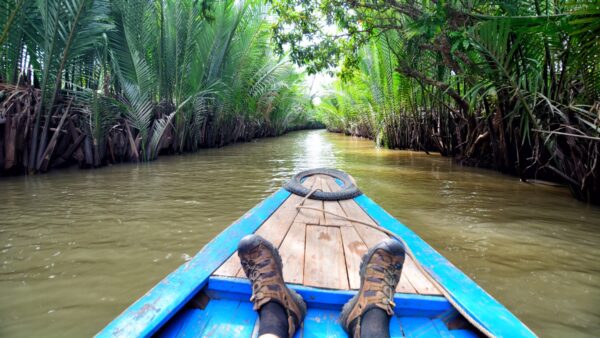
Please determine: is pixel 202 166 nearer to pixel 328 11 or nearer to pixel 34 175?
pixel 34 175

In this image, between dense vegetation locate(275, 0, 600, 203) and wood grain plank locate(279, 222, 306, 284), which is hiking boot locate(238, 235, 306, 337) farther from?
dense vegetation locate(275, 0, 600, 203)

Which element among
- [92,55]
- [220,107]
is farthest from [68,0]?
[220,107]

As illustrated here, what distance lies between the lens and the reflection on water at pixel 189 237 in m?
1.93

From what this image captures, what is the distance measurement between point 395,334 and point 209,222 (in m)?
2.56

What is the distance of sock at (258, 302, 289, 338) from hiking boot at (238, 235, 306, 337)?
0.02m

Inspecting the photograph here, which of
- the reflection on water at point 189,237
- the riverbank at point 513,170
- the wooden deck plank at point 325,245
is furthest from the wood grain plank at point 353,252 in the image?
the riverbank at point 513,170

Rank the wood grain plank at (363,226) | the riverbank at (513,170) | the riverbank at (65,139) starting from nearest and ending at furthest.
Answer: the wood grain plank at (363,226), the riverbank at (513,170), the riverbank at (65,139)

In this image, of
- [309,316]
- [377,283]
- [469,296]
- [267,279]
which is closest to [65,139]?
[267,279]

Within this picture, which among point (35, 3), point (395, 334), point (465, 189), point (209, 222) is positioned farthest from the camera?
point (35, 3)

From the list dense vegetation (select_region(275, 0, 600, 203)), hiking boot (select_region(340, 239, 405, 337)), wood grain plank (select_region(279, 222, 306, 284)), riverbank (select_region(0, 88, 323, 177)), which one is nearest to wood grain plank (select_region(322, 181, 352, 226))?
wood grain plank (select_region(279, 222, 306, 284))

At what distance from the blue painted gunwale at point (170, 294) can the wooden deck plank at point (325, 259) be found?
1.45ft

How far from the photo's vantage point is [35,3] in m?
5.96

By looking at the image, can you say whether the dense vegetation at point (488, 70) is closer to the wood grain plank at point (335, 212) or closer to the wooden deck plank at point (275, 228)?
the wood grain plank at point (335, 212)

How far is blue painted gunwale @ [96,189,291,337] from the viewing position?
45.9 inches
